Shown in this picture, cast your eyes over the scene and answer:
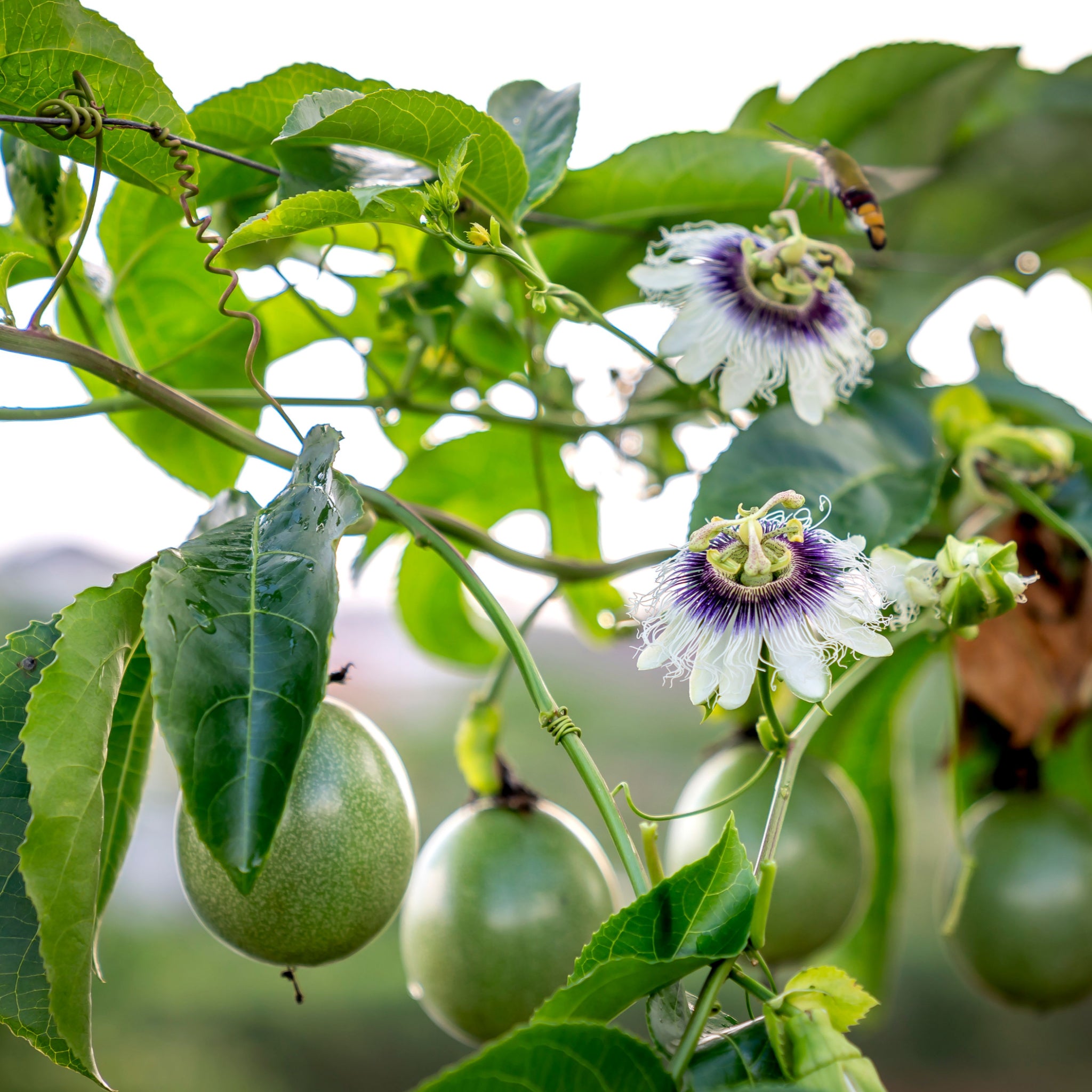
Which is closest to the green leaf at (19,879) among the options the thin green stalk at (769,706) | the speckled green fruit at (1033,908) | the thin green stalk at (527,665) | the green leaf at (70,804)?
the green leaf at (70,804)

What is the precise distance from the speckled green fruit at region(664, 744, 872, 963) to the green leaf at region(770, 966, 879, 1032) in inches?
7.0

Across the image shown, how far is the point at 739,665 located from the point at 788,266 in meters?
0.20

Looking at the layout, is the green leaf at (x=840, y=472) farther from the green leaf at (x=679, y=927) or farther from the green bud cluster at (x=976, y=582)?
the green leaf at (x=679, y=927)

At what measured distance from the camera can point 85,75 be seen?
327 mm

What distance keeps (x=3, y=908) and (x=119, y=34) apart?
27 cm

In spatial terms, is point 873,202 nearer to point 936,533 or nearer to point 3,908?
point 936,533

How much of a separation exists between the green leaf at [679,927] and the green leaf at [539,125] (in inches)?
9.9

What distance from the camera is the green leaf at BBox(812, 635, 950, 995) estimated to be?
0.65 metres

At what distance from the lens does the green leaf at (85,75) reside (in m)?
0.32

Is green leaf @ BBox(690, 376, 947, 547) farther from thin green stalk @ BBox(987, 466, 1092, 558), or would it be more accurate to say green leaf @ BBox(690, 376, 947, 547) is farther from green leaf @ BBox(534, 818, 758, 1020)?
green leaf @ BBox(534, 818, 758, 1020)

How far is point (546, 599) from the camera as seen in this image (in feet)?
1.59

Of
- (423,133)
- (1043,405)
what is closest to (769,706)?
(423,133)

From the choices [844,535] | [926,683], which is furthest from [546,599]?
[926,683]

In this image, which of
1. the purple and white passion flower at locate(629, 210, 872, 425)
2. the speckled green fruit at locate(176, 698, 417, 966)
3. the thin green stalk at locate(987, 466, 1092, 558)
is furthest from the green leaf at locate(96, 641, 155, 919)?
the thin green stalk at locate(987, 466, 1092, 558)
